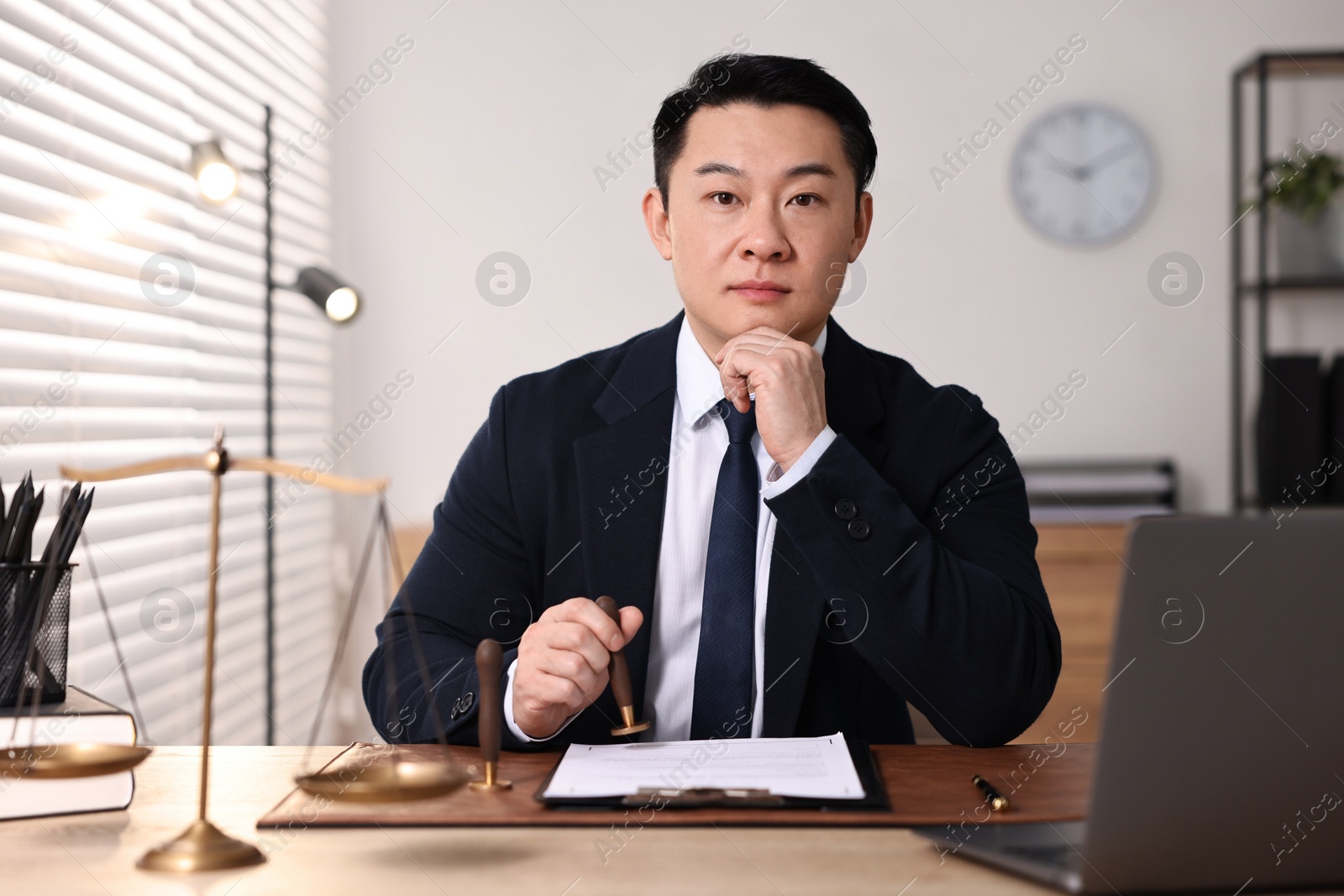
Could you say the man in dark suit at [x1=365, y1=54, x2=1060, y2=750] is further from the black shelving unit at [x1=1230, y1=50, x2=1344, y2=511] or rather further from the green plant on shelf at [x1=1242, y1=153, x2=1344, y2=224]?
the green plant on shelf at [x1=1242, y1=153, x2=1344, y2=224]

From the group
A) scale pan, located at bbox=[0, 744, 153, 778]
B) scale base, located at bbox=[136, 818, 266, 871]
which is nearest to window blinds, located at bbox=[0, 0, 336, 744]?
scale pan, located at bbox=[0, 744, 153, 778]

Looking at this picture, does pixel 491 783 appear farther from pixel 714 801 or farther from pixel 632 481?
pixel 632 481

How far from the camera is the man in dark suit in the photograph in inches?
49.7

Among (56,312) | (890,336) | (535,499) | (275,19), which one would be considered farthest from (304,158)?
(535,499)

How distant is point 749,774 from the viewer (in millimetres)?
979

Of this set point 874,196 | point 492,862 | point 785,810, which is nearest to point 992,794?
point 785,810

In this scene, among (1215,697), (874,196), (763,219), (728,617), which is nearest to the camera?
(1215,697)

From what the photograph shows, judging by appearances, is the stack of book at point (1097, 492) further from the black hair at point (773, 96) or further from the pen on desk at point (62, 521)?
the pen on desk at point (62, 521)

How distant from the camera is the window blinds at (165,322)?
1.82 meters

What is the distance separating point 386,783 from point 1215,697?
56 cm

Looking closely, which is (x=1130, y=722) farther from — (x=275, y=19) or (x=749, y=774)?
(x=275, y=19)

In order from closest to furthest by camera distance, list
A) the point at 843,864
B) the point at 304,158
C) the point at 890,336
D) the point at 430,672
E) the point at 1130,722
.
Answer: the point at 1130,722 → the point at 843,864 → the point at 430,672 → the point at 304,158 → the point at 890,336

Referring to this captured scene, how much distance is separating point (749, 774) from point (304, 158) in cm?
289

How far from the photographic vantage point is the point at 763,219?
1.52 m
